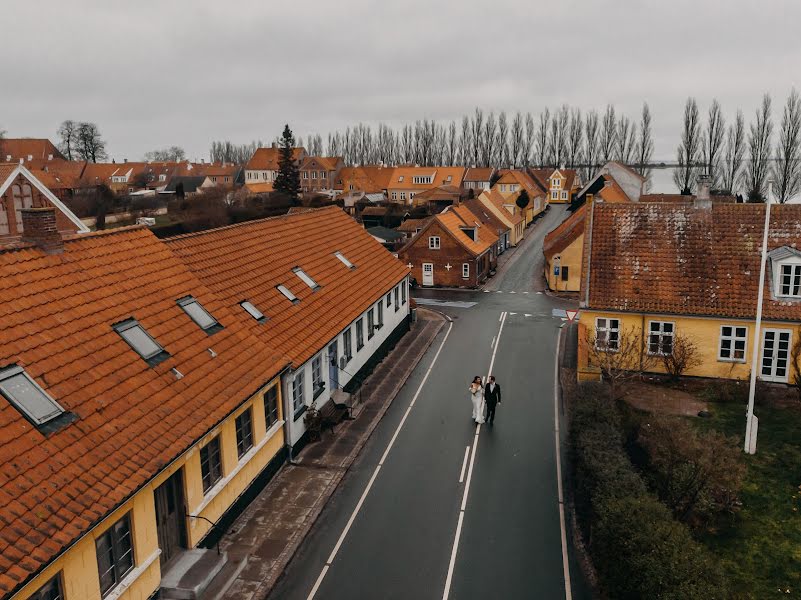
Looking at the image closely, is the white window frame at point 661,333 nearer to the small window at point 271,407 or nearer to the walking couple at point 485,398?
the walking couple at point 485,398

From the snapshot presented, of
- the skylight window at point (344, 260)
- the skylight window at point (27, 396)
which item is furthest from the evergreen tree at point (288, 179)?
the skylight window at point (27, 396)

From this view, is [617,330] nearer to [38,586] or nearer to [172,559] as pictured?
[172,559]

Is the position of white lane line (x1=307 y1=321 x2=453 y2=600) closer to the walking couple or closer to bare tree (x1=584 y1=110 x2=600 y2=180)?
the walking couple

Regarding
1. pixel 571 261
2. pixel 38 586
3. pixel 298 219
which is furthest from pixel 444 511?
pixel 571 261

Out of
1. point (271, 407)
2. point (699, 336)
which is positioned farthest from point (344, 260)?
point (699, 336)

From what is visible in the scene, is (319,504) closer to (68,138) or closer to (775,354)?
(775,354)

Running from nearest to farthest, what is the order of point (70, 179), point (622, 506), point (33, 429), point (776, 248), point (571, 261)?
point (33, 429), point (622, 506), point (776, 248), point (571, 261), point (70, 179)
